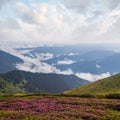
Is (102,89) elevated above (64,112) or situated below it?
above

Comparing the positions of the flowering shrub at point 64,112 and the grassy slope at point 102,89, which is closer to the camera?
the flowering shrub at point 64,112

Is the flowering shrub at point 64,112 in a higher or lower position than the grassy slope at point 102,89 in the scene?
lower

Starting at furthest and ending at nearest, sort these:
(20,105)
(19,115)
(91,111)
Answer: (20,105), (91,111), (19,115)

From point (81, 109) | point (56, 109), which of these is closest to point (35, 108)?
point (56, 109)

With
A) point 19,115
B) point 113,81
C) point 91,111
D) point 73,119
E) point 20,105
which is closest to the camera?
point 73,119

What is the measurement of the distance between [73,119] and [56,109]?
8.90 metres

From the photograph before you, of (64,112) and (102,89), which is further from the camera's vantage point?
(102,89)

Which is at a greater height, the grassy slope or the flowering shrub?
the grassy slope

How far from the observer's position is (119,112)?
1740 inches

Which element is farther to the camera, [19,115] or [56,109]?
[56,109]

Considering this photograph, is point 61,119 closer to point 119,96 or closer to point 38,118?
point 38,118

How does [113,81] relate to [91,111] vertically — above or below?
above

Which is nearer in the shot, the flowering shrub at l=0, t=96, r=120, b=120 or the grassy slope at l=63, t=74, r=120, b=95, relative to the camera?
the flowering shrub at l=0, t=96, r=120, b=120

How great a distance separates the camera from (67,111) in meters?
45.3
